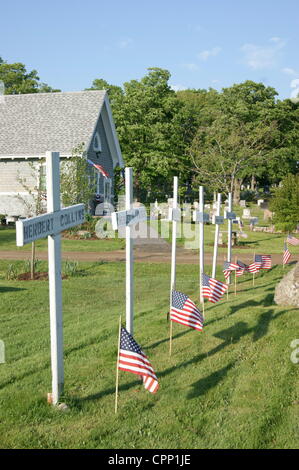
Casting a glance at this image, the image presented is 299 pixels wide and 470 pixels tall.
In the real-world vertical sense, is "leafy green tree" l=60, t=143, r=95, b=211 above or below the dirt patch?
above

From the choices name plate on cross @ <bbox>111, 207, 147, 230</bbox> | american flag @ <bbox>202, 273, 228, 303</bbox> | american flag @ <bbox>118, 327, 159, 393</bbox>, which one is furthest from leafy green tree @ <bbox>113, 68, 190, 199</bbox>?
american flag @ <bbox>118, 327, 159, 393</bbox>

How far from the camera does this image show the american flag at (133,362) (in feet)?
19.8

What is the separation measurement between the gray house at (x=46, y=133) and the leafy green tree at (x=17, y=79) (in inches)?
664

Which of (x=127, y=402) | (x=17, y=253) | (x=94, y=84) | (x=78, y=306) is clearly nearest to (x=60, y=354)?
(x=127, y=402)

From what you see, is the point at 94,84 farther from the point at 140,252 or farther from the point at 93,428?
the point at 93,428

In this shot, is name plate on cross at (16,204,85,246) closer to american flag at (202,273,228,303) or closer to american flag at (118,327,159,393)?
american flag at (118,327,159,393)

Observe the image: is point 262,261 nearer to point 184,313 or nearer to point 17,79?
point 184,313

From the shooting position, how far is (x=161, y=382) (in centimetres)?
701

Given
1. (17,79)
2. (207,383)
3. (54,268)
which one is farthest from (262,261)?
(17,79)

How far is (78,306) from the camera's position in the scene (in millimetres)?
12844

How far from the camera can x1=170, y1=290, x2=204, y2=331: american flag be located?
26.9 feet

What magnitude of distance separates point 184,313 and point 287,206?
75.0 ft

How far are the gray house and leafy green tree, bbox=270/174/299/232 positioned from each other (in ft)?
35.9

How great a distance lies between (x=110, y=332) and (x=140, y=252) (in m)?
13.4
